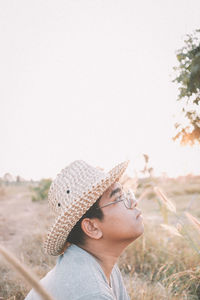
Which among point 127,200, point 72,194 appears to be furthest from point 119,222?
point 72,194

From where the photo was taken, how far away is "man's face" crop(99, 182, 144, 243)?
6.06ft

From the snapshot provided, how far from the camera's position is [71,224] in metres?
1.81

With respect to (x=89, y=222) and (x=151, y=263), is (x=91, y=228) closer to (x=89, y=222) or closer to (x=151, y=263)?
(x=89, y=222)

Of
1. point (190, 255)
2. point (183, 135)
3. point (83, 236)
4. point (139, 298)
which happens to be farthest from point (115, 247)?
point (190, 255)

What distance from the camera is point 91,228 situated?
6.25 feet

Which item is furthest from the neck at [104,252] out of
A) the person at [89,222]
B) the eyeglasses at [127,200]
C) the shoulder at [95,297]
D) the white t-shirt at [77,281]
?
the shoulder at [95,297]

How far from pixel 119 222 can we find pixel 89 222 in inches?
8.0

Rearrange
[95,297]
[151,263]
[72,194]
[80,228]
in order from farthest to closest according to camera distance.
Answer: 1. [151,263]
2. [80,228]
3. [72,194]
4. [95,297]

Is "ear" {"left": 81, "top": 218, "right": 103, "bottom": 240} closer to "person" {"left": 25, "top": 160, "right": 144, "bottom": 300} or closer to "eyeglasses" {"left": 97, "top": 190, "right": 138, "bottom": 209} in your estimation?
"person" {"left": 25, "top": 160, "right": 144, "bottom": 300}

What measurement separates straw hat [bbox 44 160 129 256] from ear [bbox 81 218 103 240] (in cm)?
→ 10

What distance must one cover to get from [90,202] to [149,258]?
9.89 ft

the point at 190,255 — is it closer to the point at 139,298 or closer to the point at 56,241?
the point at 139,298

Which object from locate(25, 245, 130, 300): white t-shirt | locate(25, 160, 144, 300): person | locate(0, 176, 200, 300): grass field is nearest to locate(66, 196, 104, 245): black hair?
locate(25, 160, 144, 300): person

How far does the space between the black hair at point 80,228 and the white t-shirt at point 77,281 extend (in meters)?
0.17
